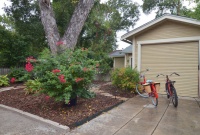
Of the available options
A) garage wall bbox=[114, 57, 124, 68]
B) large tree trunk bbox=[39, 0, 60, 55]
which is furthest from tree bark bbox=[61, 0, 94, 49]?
→ garage wall bbox=[114, 57, 124, 68]

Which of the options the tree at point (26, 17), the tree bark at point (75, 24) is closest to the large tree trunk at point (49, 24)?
the tree bark at point (75, 24)

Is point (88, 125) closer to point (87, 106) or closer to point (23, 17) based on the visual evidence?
point (87, 106)

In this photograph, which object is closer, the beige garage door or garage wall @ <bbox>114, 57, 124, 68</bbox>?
the beige garage door

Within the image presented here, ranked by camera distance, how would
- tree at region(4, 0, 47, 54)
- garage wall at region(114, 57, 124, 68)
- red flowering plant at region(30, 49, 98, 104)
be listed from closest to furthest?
red flowering plant at region(30, 49, 98, 104), tree at region(4, 0, 47, 54), garage wall at region(114, 57, 124, 68)

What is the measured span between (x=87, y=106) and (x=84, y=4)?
4420 millimetres

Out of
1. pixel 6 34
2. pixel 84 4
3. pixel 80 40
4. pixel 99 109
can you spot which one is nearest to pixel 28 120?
pixel 99 109

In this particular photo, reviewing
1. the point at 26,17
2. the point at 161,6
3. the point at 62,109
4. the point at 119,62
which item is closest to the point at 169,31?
the point at 62,109

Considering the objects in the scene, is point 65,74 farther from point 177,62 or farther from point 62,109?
point 177,62

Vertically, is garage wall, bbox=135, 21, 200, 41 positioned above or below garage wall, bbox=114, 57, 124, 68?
above

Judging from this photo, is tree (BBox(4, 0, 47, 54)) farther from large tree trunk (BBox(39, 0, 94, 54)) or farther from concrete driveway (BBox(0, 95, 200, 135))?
concrete driveway (BBox(0, 95, 200, 135))

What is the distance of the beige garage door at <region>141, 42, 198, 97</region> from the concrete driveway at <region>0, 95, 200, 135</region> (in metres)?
1.89

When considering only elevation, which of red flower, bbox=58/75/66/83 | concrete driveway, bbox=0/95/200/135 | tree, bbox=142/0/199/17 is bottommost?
concrete driveway, bbox=0/95/200/135

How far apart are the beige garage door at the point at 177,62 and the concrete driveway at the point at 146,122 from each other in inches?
65.5

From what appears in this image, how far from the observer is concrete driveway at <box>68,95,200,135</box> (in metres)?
2.77
